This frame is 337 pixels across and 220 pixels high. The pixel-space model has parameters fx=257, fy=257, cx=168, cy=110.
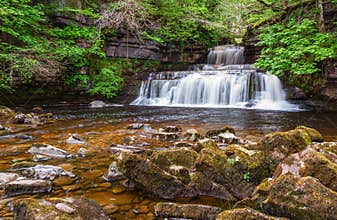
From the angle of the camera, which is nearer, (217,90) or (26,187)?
(26,187)

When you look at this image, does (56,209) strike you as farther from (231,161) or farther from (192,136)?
(192,136)

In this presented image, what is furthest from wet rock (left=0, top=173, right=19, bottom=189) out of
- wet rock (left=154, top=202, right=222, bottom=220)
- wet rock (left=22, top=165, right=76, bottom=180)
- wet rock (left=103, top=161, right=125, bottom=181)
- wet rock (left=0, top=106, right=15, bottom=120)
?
wet rock (left=0, top=106, right=15, bottom=120)

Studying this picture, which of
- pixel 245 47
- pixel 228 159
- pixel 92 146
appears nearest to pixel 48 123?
pixel 92 146

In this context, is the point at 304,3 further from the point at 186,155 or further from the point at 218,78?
the point at 186,155

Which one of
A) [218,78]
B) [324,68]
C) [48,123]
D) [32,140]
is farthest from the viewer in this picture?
[218,78]

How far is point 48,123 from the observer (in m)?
7.55

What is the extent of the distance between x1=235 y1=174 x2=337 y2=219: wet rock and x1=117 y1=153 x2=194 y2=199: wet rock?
0.83m

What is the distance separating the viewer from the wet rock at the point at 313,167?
221 centimetres

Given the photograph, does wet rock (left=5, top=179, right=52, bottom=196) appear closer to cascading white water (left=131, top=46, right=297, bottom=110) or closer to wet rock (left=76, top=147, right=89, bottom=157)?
wet rock (left=76, top=147, right=89, bottom=157)

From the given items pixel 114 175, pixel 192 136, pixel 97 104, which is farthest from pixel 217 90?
pixel 114 175

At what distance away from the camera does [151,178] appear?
277 centimetres

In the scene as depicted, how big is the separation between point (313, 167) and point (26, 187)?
283cm

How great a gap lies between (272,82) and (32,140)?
1109cm

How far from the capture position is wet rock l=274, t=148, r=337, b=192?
→ 7.23 feet
